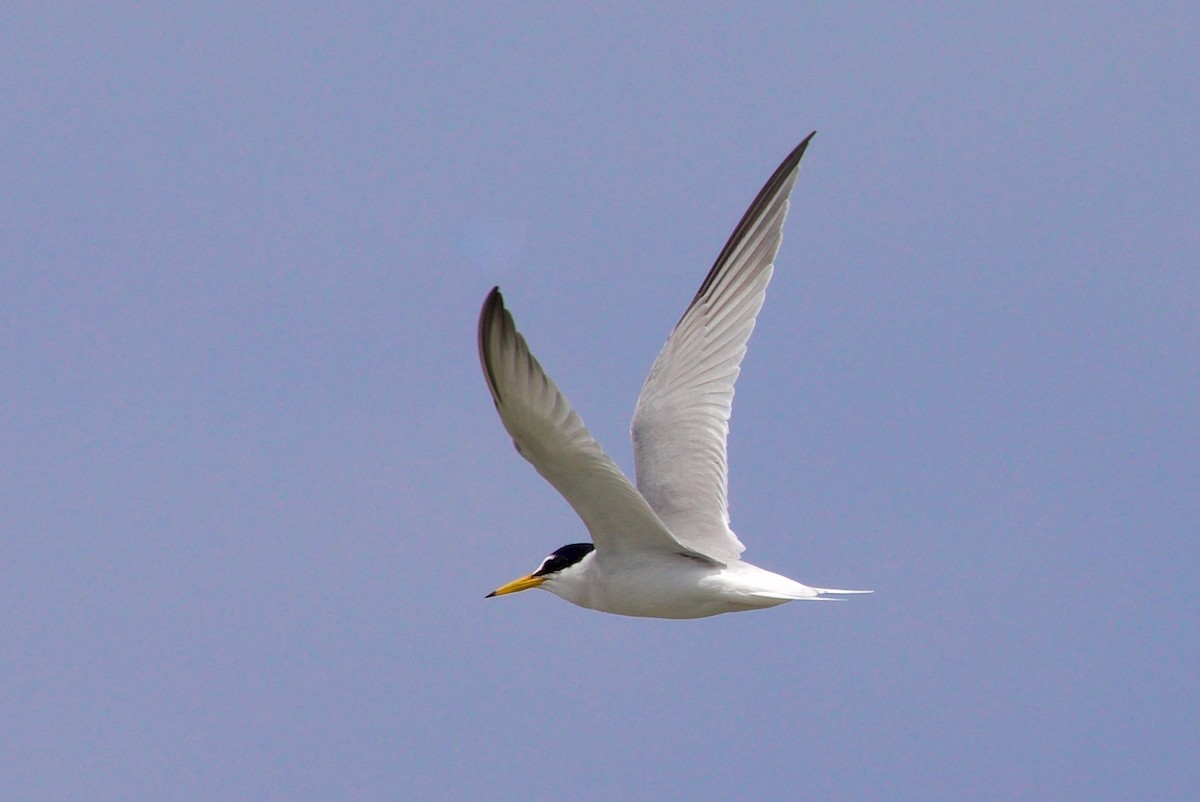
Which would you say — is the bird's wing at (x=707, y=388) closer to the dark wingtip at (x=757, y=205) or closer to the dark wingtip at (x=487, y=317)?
the dark wingtip at (x=757, y=205)

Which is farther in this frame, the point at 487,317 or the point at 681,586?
the point at 681,586

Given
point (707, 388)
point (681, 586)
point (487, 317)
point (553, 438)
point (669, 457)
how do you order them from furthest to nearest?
point (707, 388)
point (669, 457)
point (681, 586)
point (553, 438)
point (487, 317)

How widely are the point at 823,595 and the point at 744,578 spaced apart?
59 cm

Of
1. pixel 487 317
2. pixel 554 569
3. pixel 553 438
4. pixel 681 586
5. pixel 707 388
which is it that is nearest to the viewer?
pixel 487 317

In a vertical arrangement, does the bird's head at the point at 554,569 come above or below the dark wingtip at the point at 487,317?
below

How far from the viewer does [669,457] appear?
12867mm

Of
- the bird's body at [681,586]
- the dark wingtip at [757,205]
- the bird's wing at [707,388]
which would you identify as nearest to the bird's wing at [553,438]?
the bird's body at [681,586]

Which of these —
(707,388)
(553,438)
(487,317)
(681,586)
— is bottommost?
(681,586)

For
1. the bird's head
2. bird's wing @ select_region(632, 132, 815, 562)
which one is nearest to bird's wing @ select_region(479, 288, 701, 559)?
the bird's head

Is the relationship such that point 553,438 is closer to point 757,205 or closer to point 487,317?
point 487,317

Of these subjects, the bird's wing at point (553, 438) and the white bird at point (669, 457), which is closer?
the bird's wing at point (553, 438)

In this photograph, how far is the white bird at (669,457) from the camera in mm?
9062

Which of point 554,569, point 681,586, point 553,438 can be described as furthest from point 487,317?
point 554,569

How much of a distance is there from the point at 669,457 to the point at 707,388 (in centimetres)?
84
